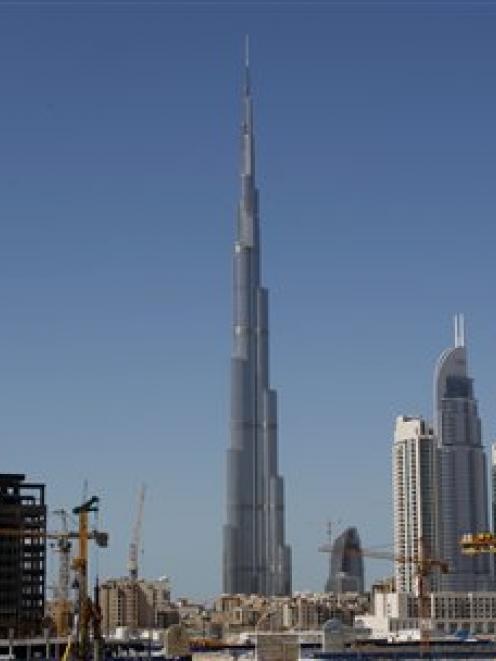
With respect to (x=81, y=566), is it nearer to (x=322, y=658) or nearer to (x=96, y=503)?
(x=96, y=503)

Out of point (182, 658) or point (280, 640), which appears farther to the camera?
point (182, 658)

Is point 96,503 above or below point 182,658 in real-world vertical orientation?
above

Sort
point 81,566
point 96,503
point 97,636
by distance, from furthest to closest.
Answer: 1. point 96,503
2. point 81,566
3. point 97,636

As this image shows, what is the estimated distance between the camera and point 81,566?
581ft

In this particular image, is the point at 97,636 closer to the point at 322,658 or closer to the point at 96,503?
the point at 96,503

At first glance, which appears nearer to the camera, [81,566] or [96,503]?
[81,566]

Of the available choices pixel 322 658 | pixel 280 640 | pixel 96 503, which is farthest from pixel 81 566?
pixel 322 658

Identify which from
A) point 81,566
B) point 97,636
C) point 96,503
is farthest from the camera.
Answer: point 96,503

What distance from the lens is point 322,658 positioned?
199m

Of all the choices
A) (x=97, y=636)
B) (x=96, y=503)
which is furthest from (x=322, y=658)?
(x=97, y=636)

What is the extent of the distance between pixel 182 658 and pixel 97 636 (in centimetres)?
4423

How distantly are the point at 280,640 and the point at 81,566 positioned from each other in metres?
25.4

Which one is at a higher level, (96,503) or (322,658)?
(96,503)

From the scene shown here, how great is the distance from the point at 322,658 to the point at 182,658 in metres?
18.6
